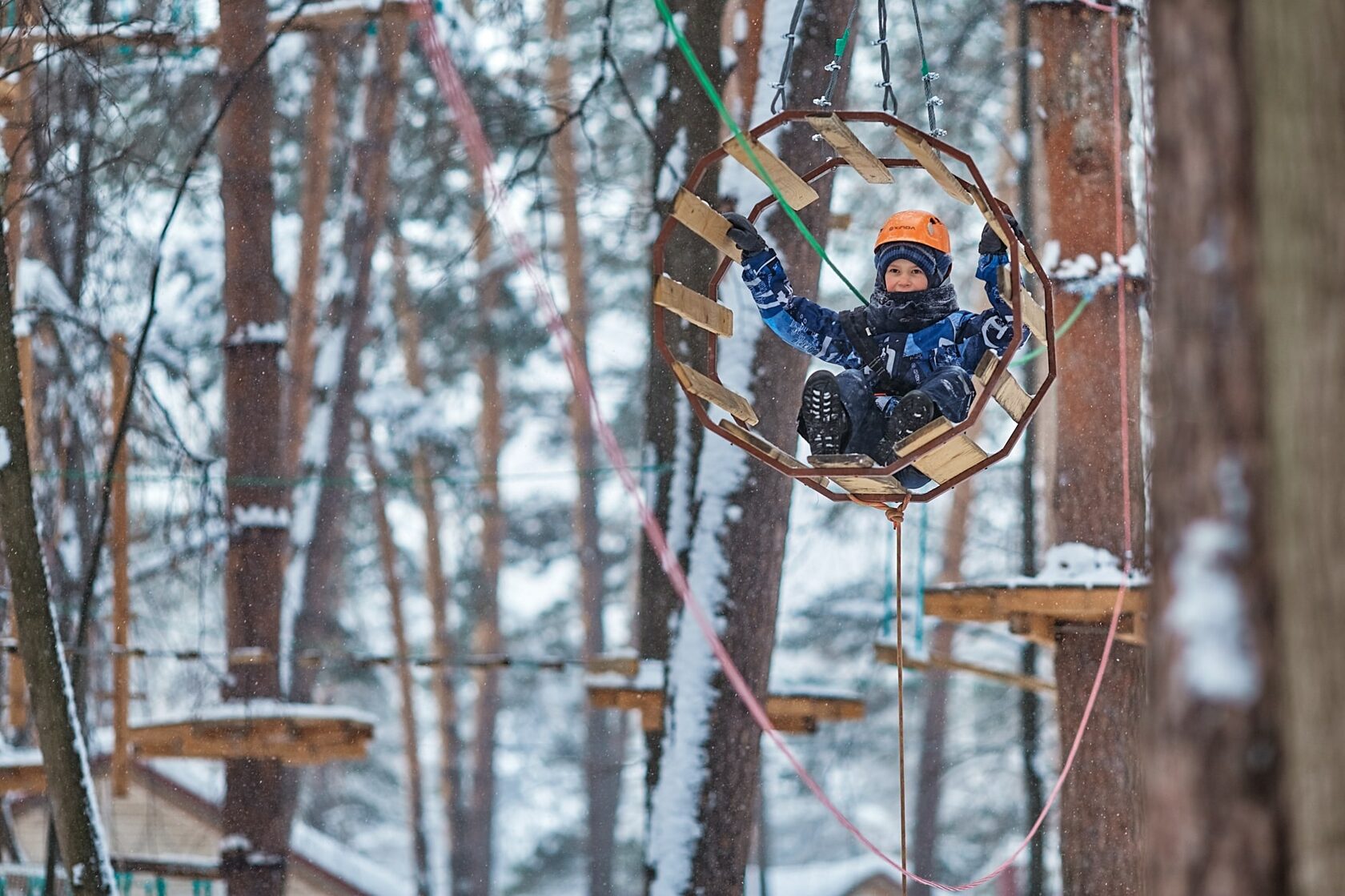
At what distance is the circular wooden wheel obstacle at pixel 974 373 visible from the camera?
12.3 ft

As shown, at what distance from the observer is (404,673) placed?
52.9 feet

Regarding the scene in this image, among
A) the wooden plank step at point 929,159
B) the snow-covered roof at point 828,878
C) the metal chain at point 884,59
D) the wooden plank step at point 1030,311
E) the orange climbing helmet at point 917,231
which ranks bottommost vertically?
the snow-covered roof at point 828,878

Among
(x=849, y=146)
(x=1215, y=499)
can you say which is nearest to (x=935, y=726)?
(x=849, y=146)

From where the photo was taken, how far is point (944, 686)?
16953 mm

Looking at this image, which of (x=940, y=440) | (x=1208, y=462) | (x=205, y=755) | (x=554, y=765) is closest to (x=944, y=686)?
(x=554, y=765)

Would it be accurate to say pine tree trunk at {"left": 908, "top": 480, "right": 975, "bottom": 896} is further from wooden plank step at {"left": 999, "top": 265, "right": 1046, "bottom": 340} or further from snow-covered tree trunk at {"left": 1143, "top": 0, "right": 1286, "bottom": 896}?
snow-covered tree trunk at {"left": 1143, "top": 0, "right": 1286, "bottom": 896}

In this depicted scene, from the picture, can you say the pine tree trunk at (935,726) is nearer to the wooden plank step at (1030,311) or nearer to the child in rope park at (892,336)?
the child in rope park at (892,336)

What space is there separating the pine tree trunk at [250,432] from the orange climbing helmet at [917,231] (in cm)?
492

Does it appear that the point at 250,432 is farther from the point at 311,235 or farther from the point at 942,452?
the point at 942,452

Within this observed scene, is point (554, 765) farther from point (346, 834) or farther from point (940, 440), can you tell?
point (940, 440)

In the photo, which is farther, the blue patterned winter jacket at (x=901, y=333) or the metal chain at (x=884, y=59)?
the blue patterned winter jacket at (x=901, y=333)

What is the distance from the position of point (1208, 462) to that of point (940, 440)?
191 cm

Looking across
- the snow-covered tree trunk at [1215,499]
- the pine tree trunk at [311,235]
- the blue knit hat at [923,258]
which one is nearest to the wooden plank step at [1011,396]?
the blue knit hat at [923,258]

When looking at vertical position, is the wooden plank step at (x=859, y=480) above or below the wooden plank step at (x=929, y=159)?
below
